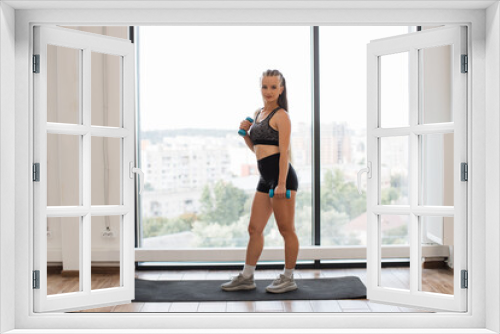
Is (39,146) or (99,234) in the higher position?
(39,146)

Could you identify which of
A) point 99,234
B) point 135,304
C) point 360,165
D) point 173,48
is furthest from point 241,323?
point 173,48

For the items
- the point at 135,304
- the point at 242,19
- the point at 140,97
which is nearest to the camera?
the point at 242,19

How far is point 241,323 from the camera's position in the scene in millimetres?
2318

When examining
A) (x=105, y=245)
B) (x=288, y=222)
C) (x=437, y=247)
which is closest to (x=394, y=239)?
(x=437, y=247)

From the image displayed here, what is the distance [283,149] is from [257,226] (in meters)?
0.57

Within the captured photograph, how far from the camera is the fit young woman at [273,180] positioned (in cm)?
335

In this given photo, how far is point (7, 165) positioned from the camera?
Answer: 224cm

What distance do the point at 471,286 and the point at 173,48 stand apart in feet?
9.91

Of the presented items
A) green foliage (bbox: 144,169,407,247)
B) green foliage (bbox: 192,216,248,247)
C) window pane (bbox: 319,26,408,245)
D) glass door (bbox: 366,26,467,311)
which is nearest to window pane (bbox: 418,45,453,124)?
window pane (bbox: 319,26,408,245)

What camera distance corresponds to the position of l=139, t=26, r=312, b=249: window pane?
13.8 ft

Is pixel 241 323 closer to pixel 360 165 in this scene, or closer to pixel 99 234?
pixel 99 234

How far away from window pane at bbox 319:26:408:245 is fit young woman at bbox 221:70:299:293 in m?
0.87

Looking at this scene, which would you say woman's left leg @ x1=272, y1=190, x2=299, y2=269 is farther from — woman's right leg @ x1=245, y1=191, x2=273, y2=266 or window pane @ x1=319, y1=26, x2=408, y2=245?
window pane @ x1=319, y1=26, x2=408, y2=245

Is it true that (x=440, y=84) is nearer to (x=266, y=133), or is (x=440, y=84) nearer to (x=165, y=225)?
(x=266, y=133)
